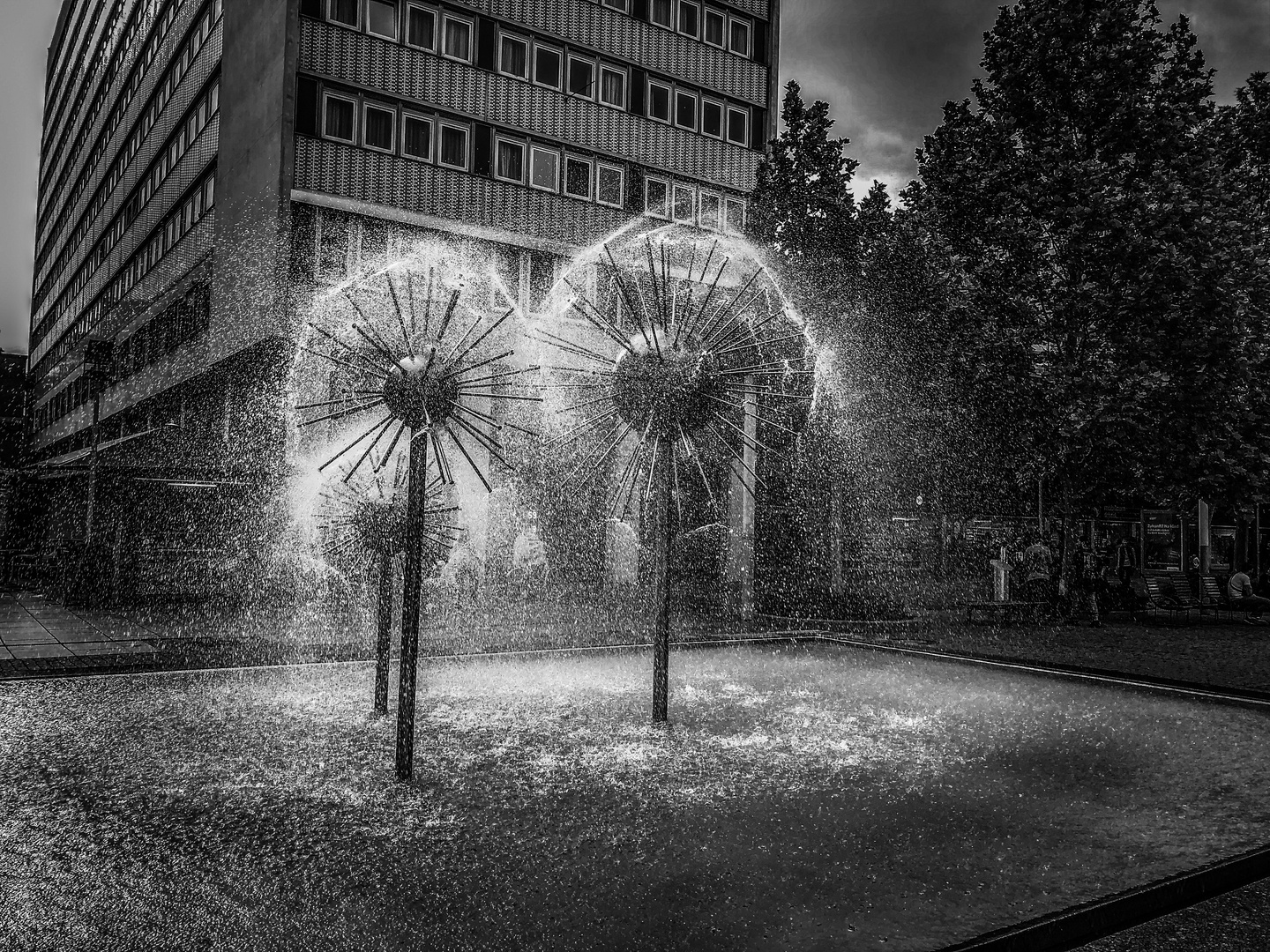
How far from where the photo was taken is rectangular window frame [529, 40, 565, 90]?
29875 mm

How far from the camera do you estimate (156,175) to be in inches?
1506

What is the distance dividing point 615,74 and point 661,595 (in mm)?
25838

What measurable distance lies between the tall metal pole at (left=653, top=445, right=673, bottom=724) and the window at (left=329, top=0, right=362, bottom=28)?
857 inches

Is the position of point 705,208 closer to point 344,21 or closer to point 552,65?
point 552,65

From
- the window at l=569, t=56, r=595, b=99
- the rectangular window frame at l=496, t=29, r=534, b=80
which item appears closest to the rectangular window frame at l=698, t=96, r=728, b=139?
the window at l=569, t=56, r=595, b=99

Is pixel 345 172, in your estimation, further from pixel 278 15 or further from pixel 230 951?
pixel 230 951

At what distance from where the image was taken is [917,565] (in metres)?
34.8

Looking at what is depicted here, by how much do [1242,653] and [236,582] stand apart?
20.1 metres

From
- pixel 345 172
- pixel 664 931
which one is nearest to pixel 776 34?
pixel 345 172

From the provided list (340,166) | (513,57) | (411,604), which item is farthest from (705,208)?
(411,604)

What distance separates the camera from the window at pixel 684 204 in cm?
3247

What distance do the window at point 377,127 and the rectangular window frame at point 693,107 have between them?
10119 millimetres

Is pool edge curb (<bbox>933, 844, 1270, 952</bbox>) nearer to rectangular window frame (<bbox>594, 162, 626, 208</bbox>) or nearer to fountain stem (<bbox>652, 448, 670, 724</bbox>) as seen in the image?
fountain stem (<bbox>652, 448, 670, 724</bbox>)

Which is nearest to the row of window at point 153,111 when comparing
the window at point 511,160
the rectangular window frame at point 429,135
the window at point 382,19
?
the window at point 382,19
